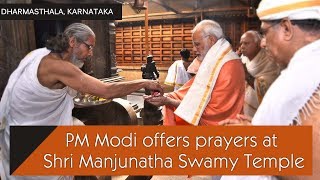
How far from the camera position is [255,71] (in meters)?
1.71

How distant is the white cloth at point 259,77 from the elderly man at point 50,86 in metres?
0.68

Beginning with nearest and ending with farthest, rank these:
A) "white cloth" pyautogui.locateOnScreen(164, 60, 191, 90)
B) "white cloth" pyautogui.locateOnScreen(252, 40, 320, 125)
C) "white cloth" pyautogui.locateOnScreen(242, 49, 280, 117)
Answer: "white cloth" pyautogui.locateOnScreen(252, 40, 320, 125) < "white cloth" pyautogui.locateOnScreen(242, 49, 280, 117) < "white cloth" pyautogui.locateOnScreen(164, 60, 191, 90)

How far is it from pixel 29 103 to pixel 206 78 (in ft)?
2.85

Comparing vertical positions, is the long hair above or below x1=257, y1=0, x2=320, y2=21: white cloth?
below

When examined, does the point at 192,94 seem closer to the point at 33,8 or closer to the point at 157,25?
the point at 33,8

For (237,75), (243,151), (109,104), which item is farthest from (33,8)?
(243,151)

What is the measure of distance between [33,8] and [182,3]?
183 inches

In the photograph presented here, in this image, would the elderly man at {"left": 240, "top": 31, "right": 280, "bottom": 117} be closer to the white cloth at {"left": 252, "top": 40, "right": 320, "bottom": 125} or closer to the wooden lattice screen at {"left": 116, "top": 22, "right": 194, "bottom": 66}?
the white cloth at {"left": 252, "top": 40, "right": 320, "bottom": 125}

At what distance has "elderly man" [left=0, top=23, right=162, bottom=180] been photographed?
131cm

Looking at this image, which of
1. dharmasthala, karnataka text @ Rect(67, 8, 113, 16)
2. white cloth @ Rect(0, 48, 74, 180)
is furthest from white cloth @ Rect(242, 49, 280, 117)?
white cloth @ Rect(0, 48, 74, 180)

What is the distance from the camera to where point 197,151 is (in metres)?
1.34

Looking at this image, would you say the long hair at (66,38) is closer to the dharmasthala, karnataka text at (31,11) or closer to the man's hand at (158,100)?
the dharmasthala, karnataka text at (31,11)

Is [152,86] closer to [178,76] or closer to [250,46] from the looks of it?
[250,46]

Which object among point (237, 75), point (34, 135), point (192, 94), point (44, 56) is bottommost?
point (34, 135)
